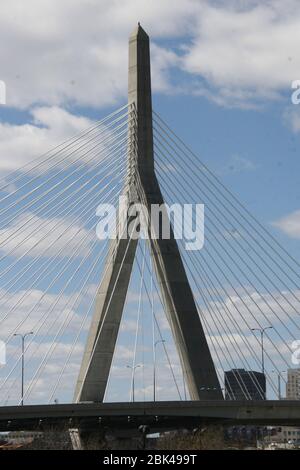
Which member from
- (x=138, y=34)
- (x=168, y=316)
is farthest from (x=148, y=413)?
(x=138, y=34)

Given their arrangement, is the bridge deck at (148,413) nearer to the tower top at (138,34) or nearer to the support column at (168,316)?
the support column at (168,316)

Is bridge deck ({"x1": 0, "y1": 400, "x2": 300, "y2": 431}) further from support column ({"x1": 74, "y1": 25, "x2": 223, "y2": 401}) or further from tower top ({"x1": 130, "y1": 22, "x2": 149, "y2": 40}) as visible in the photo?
tower top ({"x1": 130, "y1": 22, "x2": 149, "y2": 40})

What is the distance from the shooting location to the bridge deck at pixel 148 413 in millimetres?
67812

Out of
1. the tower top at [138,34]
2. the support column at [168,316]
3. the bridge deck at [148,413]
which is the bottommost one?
the bridge deck at [148,413]

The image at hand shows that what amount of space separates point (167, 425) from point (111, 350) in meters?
14.3

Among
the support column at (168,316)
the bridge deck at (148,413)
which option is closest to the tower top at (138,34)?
the support column at (168,316)

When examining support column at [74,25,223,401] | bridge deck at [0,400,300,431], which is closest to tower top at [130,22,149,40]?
support column at [74,25,223,401]

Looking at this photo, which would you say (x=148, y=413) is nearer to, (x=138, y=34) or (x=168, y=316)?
(x=168, y=316)

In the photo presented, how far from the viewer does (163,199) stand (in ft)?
239

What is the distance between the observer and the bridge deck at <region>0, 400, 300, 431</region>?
67.8 meters

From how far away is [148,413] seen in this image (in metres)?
72.4
